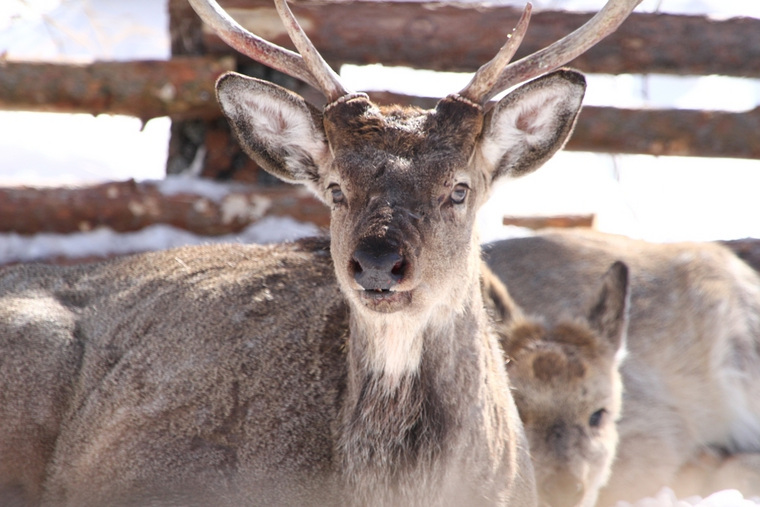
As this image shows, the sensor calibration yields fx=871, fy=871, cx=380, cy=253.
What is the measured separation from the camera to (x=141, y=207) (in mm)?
6547

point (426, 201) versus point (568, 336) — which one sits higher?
point (426, 201)

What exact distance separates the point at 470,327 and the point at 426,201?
24.7 inches

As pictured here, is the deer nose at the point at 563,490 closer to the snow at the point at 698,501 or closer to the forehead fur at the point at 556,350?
the forehead fur at the point at 556,350

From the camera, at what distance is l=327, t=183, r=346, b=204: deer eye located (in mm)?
3578

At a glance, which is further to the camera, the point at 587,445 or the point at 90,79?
the point at 90,79

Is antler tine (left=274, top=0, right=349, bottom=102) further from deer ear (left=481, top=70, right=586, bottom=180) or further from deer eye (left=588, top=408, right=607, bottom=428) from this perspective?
deer eye (left=588, top=408, right=607, bottom=428)

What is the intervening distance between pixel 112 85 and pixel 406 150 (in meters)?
3.92

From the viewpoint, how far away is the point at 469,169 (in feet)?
11.7

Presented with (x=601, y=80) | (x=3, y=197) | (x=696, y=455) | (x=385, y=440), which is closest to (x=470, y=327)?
(x=385, y=440)

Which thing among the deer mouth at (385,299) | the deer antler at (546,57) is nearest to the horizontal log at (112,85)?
the deer antler at (546,57)

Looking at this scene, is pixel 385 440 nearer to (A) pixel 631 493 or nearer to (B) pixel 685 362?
(A) pixel 631 493

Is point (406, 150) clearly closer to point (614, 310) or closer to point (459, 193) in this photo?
point (459, 193)

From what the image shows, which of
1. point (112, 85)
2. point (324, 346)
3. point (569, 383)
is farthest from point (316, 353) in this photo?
point (112, 85)

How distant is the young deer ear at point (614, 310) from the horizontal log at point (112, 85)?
3353 mm
